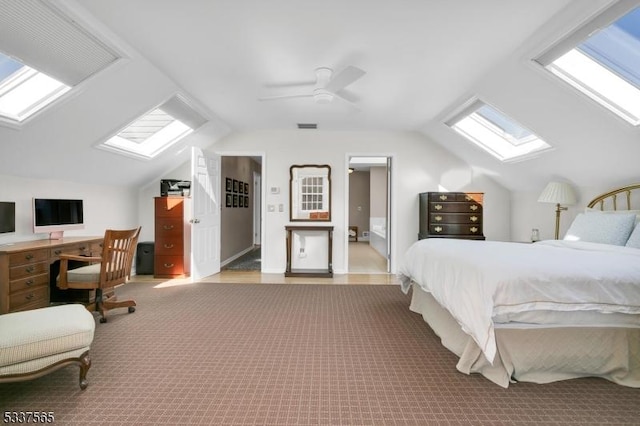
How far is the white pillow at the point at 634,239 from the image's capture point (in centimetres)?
272

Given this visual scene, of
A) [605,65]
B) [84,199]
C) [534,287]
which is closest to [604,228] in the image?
[605,65]

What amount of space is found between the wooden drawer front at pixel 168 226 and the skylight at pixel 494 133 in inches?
174

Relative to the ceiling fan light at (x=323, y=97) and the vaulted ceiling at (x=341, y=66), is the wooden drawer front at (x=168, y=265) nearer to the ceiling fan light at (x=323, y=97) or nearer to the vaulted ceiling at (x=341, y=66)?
the vaulted ceiling at (x=341, y=66)

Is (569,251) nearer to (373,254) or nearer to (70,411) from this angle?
(70,411)

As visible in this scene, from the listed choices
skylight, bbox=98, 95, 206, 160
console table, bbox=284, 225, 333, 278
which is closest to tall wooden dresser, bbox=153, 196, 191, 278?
skylight, bbox=98, 95, 206, 160

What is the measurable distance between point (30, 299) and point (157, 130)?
2.75 m

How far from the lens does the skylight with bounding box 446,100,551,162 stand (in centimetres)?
422

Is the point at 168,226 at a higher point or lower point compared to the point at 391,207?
lower

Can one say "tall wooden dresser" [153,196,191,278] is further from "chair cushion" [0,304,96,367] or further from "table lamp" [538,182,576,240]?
"table lamp" [538,182,576,240]

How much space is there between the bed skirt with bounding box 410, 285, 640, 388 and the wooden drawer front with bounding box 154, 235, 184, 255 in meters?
4.54

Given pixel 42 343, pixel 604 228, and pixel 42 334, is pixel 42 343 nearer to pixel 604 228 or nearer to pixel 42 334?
pixel 42 334

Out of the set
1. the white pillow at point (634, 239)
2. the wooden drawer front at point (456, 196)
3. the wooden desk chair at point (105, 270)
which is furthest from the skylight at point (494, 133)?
the wooden desk chair at point (105, 270)

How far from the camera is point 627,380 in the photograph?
213 cm

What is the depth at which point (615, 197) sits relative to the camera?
3473 mm
